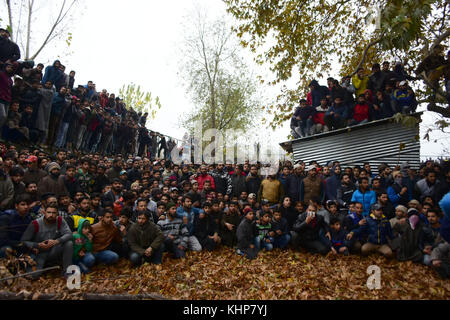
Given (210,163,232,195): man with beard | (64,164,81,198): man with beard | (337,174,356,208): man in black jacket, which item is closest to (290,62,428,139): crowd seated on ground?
(337,174,356,208): man in black jacket

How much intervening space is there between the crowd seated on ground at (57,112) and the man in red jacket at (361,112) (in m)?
9.58

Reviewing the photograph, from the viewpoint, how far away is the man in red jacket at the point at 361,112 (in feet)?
35.2

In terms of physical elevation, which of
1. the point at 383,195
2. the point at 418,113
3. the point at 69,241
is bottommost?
the point at 69,241

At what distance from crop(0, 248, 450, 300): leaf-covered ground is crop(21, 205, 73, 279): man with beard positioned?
0.31 meters

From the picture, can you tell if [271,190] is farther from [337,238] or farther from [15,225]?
[15,225]

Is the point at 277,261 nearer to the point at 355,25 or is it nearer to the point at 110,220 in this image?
the point at 110,220

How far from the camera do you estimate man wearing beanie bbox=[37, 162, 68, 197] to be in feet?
24.4

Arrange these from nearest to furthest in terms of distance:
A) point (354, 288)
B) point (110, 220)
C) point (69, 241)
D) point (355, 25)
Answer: point (354, 288)
point (69, 241)
point (110, 220)
point (355, 25)

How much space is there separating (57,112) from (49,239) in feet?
20.6

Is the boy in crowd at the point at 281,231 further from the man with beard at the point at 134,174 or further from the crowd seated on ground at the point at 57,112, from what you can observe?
the crowd seated on ground at the point at 57,112

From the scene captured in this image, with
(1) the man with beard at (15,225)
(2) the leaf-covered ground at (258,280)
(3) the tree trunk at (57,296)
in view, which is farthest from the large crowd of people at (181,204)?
(3) the tree trunk at (57,296)

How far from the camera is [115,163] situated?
396 inches
